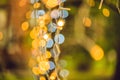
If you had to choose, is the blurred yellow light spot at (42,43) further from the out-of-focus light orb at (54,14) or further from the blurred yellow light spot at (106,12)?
the blurred yellow light spot at (106,12)

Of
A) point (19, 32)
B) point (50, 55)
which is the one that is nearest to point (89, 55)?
point (50, 55)

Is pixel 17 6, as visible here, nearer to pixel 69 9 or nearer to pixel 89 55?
pixel 69 9

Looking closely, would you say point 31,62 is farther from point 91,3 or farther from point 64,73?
point 91,3

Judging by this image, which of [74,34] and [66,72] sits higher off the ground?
[74,34]

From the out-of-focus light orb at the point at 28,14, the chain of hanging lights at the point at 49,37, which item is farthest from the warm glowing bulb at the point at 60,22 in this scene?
the out-of-focus light orb at the point at 28,14

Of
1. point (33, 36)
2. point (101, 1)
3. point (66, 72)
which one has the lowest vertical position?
point (66, 72)

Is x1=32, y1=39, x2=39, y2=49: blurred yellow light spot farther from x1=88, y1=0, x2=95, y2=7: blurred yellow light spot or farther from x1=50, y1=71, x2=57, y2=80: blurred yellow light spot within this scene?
x1=88, y1=0, x2=95, y2=7: blurred yellow light spot

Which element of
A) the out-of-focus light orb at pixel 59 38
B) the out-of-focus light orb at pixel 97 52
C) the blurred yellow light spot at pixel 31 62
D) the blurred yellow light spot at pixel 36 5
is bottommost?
the blurred yellow light spot at pixel 31 62
